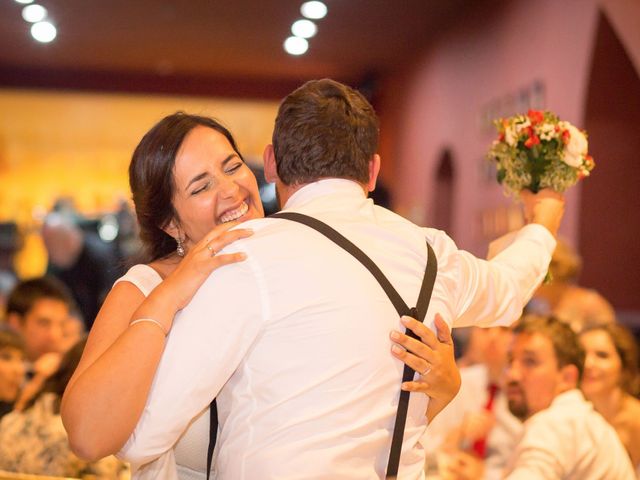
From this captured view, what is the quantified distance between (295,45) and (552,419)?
9.29 m

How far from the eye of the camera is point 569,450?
10.2 feet

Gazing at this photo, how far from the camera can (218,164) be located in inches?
96.7

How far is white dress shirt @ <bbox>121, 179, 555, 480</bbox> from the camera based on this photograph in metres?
1.95

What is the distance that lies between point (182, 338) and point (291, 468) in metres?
0.33

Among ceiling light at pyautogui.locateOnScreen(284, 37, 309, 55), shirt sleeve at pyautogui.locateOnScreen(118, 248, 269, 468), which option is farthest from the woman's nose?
ceiling light at pyautogui.locateOnScreen(284, 37, 309, 55)

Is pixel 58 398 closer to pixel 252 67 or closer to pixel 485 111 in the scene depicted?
pixel 485 111

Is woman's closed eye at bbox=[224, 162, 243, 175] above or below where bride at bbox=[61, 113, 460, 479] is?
above

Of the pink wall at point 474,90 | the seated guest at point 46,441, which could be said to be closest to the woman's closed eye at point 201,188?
the seated guest at point 46,441

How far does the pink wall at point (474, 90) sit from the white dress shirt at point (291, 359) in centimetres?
582

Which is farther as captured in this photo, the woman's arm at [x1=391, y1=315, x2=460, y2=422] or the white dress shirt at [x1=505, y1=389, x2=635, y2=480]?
the white dress shirt at [x1=505, y1=389, x2=635, y2=480]

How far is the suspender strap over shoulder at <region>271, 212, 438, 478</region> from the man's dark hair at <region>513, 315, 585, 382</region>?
1.55 m

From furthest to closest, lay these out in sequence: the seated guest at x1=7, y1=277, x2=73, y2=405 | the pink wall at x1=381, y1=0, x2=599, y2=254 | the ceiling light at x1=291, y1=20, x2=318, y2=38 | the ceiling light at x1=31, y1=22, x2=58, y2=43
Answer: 1. the ceiling light at x1=291, y1=20, x2=318, y2=38
2. the ceiling light at x1=31, y1=22, x2=58, y2=43
3. the pink wall at x1=381, y1=0, x2=599, y2=254
4. the seated guest at x1=7, y1=277, x2=73, y2=405

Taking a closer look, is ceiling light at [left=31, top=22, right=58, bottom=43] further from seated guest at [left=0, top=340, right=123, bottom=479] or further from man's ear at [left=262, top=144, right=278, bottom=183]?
man's ear at [left=262, top=144, right=278, bottom=183]

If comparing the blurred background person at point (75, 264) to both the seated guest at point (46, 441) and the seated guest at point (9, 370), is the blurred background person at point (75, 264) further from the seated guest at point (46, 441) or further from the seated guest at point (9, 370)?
the seated guest at point (46, 441)
